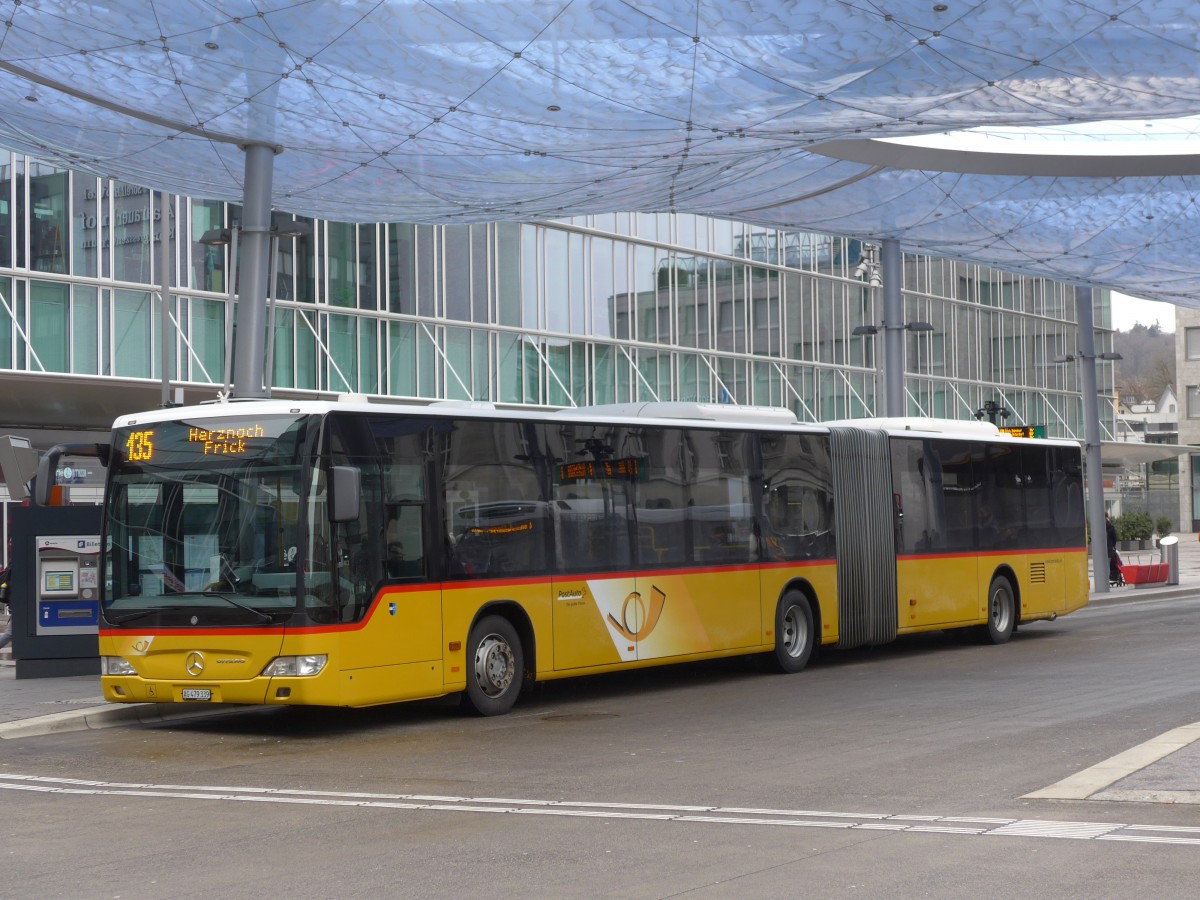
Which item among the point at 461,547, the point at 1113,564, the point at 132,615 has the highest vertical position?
the point at 461,547

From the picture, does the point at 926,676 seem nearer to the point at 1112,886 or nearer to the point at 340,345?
the point at 1112,886

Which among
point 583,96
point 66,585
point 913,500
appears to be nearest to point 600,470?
point 583,96

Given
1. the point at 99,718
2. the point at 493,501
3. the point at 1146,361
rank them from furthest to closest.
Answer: the point at 1146,361
the point at 493,501
the point at 99,718

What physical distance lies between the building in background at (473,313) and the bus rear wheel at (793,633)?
851 cm

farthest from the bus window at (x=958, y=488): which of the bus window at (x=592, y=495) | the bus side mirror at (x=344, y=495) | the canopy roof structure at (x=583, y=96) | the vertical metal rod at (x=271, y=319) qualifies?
the bus side mirror at (x=344, y=495)

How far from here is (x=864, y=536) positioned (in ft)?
69.5

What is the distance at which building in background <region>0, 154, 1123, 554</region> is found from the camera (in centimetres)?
3538

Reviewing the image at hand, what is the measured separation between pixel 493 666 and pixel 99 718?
12.7ft

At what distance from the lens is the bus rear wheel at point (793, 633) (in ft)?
64.4

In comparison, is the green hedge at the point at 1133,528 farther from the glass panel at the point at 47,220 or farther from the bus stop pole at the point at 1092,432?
the glass panel at the point at 47,220

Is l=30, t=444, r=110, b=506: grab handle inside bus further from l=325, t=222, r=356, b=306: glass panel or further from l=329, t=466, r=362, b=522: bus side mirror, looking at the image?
l=325, t=222, r=356, b=306: glass panel

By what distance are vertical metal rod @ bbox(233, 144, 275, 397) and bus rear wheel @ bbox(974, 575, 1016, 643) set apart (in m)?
11.3

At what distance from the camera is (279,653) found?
45.6 feet

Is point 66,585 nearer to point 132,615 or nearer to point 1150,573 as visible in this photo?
point 132,615
